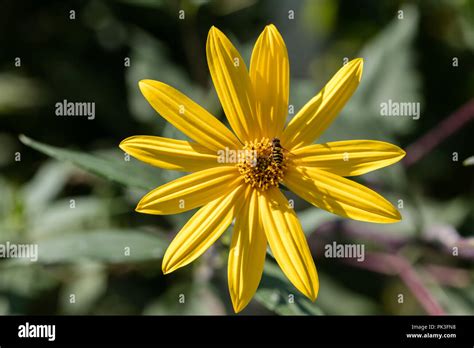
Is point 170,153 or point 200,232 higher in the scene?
point 170,153

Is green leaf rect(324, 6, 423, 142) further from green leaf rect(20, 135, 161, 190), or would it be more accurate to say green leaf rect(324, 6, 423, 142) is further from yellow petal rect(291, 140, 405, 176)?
green leaf rect(20, 135, 161, 190)

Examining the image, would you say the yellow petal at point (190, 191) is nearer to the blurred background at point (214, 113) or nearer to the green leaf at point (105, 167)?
the green leaf at point (105, 167)

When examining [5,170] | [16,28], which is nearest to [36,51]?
[16,28]

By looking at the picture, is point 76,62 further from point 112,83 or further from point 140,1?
point 140,1

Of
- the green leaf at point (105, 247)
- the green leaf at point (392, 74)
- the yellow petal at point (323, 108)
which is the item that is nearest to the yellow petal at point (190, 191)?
the yellow petal at point (323, 108)

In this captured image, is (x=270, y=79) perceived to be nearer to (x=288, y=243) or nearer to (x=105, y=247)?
(x=288, y=243)

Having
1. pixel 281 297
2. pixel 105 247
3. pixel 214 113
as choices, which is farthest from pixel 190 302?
pixel 214 113
